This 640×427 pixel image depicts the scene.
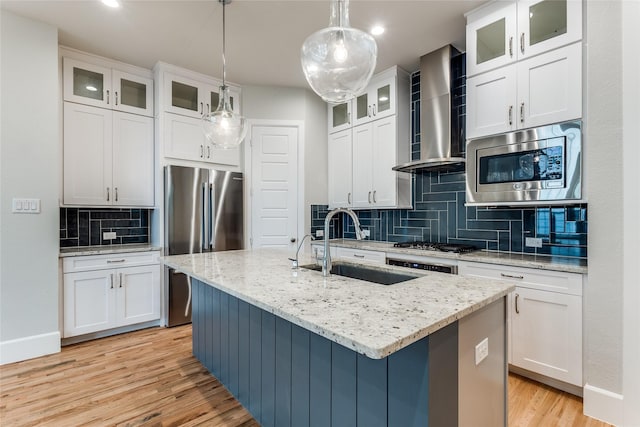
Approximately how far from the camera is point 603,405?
1813 mm

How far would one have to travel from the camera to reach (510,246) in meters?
2.75

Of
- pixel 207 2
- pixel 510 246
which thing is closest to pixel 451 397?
pixel 510 246

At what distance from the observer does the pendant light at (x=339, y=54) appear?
1.47m

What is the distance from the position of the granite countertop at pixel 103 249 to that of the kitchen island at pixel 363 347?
1.57 m

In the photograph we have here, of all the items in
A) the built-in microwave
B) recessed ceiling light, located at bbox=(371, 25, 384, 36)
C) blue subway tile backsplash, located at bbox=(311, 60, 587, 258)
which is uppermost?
recessed ceiling light, located at bbox=(371, 25, 384, 36)

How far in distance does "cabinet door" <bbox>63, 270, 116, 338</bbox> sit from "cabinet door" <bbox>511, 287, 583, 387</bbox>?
354 centimetres

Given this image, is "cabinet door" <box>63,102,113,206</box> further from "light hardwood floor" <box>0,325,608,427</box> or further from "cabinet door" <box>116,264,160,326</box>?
"light hardwood floor" <box>0,325,608,427</box>

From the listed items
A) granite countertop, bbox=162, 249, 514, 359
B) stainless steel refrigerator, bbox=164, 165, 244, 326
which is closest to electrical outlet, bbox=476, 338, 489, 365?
granite countertop, bbox=162, 249, 514, 359

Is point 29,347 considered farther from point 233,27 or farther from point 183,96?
point 233,27

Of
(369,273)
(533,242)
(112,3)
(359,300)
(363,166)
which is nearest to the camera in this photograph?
(359,300)

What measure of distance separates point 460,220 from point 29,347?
402 cm

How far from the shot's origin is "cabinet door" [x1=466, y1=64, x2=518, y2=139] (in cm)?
238

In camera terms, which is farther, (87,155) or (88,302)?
(87,155)

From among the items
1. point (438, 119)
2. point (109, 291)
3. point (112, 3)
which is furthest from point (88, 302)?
point (438, 119)
